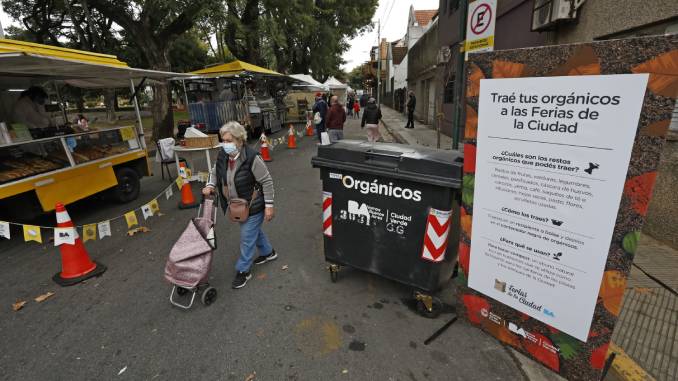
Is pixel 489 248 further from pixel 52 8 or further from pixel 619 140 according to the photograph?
pixel 52 8

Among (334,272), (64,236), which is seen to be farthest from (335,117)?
(64,236)

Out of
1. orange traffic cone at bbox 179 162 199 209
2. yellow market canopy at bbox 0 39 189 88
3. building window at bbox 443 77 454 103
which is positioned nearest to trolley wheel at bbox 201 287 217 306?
orange traffic cone at bbox 179 162 199 209

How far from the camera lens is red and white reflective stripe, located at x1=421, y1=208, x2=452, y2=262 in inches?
113

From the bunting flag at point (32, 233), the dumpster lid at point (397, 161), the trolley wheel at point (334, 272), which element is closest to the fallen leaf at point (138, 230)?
the bunting flag at point (32, 233)

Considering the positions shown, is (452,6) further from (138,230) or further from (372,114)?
(138,230)

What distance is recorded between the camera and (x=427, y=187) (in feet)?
9.39

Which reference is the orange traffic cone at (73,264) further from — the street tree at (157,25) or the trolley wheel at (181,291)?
the street tree at (157,25)

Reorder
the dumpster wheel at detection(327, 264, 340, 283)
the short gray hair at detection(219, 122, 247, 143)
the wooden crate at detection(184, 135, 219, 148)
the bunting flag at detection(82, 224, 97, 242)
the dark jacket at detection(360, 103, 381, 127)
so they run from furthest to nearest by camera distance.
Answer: the dark jacket at detection(360, 103, 381, 127), the wooden crate at detection(184, 135, 219, 148), the bunting flag at detection(82, 224, 97, 242), the dumpster wheel at detection(327, 264, 340, 283), the short gray hair at detection(219, 122, 247, 143)

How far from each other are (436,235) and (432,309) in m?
0.78

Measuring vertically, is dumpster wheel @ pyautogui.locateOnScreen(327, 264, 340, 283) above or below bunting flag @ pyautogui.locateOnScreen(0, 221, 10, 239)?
below

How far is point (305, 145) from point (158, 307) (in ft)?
35.2

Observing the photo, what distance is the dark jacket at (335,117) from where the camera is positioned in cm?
963

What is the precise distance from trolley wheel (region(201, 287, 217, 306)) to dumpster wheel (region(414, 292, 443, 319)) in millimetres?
2057

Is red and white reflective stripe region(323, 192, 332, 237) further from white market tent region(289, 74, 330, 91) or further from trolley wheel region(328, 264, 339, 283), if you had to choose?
white market tent region(289, 74, 330, 91)
